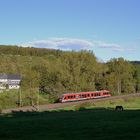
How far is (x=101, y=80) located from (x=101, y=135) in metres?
95.6

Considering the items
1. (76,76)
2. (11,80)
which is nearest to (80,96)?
(76,76)

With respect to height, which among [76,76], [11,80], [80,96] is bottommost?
[80,96]

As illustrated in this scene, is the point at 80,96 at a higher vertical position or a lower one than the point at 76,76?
lower

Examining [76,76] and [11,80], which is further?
[11,80]

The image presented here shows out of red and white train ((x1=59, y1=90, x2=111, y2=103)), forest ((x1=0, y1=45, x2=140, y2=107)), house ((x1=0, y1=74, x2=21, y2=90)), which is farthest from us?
house ((x1=0, y1=74, x2=21, y2=90))

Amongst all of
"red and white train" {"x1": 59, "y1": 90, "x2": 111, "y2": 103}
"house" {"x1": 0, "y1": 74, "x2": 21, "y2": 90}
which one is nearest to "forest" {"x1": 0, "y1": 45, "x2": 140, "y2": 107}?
"house" {"x1": 0, "y1": 74, "x2": 21, "y2": 90}

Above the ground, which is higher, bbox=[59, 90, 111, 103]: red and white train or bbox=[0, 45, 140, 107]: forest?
Answer: bbox=[0, 45, 140, 107]: forest

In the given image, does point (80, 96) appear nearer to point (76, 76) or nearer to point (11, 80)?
point (76, 76)

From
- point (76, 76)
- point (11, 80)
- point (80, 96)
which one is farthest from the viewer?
point (11, 80)

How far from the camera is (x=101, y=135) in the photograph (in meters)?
19.7

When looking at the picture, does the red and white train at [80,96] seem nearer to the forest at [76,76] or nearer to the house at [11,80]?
the forest at [76,76]

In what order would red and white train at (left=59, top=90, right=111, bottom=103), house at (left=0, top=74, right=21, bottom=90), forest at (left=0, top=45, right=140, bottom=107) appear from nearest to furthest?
red and white train at (left=59, top=90, right=111, bottom=103) → forest at (left=0, top=45, right=140, bottom=107) → house at (left=0, top=74, right=21, bottom=90)

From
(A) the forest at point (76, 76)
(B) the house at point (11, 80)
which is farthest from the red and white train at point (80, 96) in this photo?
(B) the house at point (11, 80)

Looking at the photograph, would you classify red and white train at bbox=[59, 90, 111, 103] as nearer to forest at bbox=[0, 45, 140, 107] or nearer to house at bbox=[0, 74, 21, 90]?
forest at bbox=[0, 45, 140, 107]
